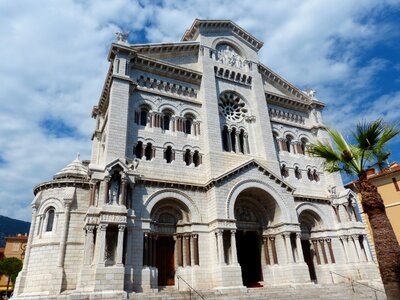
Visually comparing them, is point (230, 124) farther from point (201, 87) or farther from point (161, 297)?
point (161, 297)

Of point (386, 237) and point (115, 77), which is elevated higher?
point (115, 77)

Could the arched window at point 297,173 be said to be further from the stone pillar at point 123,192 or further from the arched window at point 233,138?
the stone pillar at point 123,192

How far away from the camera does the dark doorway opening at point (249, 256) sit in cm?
2306

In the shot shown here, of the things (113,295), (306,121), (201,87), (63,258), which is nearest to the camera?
(113,295)

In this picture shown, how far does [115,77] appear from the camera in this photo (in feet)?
73.3

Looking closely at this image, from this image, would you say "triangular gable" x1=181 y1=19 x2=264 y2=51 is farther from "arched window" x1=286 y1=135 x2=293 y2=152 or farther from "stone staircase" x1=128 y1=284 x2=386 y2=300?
"stone staircase" x1=128 y1=284 x2=386 y2=300

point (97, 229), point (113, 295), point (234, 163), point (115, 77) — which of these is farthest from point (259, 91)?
point (113, 295)

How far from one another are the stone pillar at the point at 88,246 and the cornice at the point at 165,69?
1310cm

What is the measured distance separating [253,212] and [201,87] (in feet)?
37.5

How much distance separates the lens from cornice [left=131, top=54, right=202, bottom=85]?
24.4 meters

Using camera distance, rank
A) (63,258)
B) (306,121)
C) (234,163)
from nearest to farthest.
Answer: (63,258)
(234,163)
(306,121)

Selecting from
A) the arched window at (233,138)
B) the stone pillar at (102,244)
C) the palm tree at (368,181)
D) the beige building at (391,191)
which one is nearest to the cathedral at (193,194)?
the stone pillar at (102,244)

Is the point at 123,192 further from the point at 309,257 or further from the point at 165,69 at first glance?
the point at 309,257

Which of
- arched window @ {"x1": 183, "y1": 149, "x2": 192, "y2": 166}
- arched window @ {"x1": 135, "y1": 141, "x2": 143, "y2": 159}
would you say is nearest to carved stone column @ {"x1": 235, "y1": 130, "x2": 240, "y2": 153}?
arched window @ {"x1": 183, "y1": 149, "x2": 192, "y2": 166}
